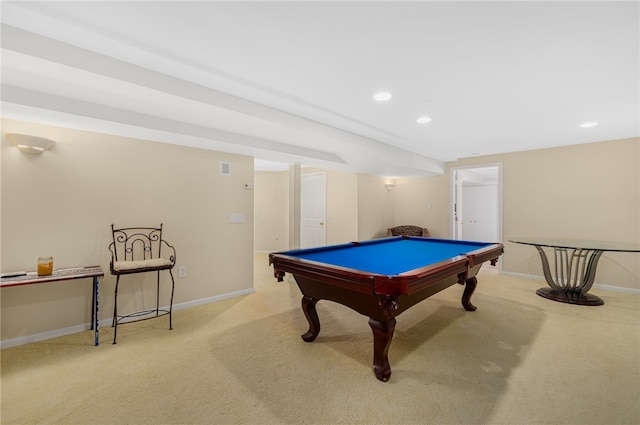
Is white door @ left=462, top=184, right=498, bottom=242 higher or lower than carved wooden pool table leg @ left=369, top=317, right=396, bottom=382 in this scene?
higher

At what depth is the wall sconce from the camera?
2.29 metres

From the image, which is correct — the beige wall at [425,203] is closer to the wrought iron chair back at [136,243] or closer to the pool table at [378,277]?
the pool table at [378,277]

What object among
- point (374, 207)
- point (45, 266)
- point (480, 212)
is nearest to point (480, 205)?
point (480, 212)

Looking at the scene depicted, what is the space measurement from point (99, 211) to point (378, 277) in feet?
9.39

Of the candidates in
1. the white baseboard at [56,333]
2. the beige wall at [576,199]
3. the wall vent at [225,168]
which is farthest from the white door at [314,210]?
the white baseboard at [56,333]

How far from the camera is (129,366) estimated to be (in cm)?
210

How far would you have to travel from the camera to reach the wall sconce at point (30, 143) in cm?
229

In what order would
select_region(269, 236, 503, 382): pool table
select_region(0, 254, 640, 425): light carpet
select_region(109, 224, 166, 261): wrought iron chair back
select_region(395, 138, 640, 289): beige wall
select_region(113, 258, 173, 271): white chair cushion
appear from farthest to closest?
select_region(395, 138, 640, 289): beige wall
select_region(109, 224, 166, 261): wrought iron chair back
select_region(113, 258, 173, 271): white chair cushion
select_region(269, 236, 503, 382): pool table
select_region(0, 254, 640, 425): light carpet

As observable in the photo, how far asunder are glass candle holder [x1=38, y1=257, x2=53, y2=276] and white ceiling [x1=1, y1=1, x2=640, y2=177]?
3.95 ft

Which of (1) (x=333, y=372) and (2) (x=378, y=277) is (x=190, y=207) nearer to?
(1) (x=333, y=372)

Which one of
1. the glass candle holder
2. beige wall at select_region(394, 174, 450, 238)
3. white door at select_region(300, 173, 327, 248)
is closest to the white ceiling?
the glass candle holder

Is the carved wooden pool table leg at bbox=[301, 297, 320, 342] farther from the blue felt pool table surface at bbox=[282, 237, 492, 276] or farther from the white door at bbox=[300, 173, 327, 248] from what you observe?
the white door at bbox=[300, 173, 327, 248]

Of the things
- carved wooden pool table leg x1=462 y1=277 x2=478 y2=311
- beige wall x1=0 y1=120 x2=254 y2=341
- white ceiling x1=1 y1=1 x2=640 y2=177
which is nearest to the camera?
white ceiling x1=1 y1=1 x2=640 y2=177

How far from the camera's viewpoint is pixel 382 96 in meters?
2.51
